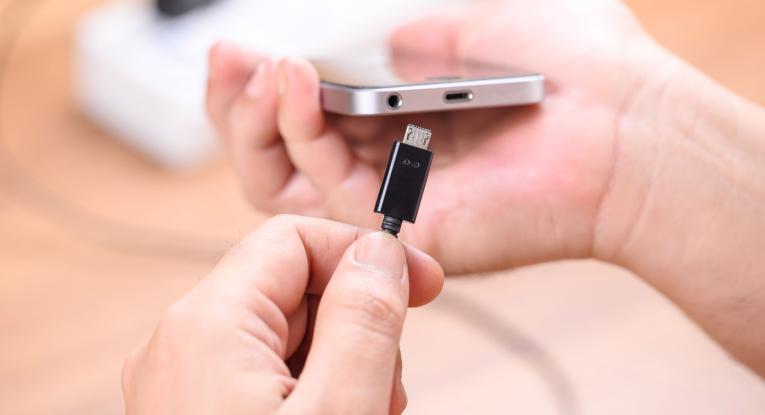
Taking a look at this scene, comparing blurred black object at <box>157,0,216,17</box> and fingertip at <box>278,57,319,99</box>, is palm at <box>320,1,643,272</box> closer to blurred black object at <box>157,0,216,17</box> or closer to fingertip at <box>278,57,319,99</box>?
fingertip at <box>278,57,319,99</box>

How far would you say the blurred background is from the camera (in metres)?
0.73

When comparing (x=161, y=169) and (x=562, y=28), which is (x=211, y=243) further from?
(x=562, y=28)

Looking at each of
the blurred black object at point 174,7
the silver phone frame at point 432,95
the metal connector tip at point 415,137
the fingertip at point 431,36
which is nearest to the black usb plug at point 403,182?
the metal connector tip at point 415,137

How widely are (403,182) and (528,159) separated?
205 mm

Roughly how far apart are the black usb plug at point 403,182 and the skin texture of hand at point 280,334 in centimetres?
2

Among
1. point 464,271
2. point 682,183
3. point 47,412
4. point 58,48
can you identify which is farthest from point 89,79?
point 682,183

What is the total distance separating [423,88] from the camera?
0.57m

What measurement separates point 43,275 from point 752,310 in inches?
22.8

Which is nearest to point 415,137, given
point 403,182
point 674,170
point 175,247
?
point 403,182

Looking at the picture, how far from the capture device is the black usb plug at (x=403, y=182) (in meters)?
0.44

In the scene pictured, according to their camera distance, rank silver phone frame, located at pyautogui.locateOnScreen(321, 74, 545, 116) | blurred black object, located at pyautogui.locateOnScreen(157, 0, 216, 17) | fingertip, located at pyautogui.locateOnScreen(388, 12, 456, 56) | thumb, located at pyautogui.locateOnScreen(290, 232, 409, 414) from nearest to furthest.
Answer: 1. thumb, located at pyautogui.locateOnScreen(290, 232, 409, 414)
2. silver phone frame, located at pyautogui.locateOnScreen(321, 74, 545, 116)
3. fingertip, located at pyautogui.locateOnScreen(388, 12, 456, 56)
4. blurred black object, located at pyautogui.locateOnScreen(157, 0, 216, 17)

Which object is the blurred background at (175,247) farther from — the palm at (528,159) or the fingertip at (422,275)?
the fingertip at (422,275)

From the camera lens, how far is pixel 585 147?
2.04 feet

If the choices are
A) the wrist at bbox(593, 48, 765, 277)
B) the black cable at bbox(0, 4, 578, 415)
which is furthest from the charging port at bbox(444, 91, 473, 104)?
the black cable at bbox(0, 4, 578, 415)
